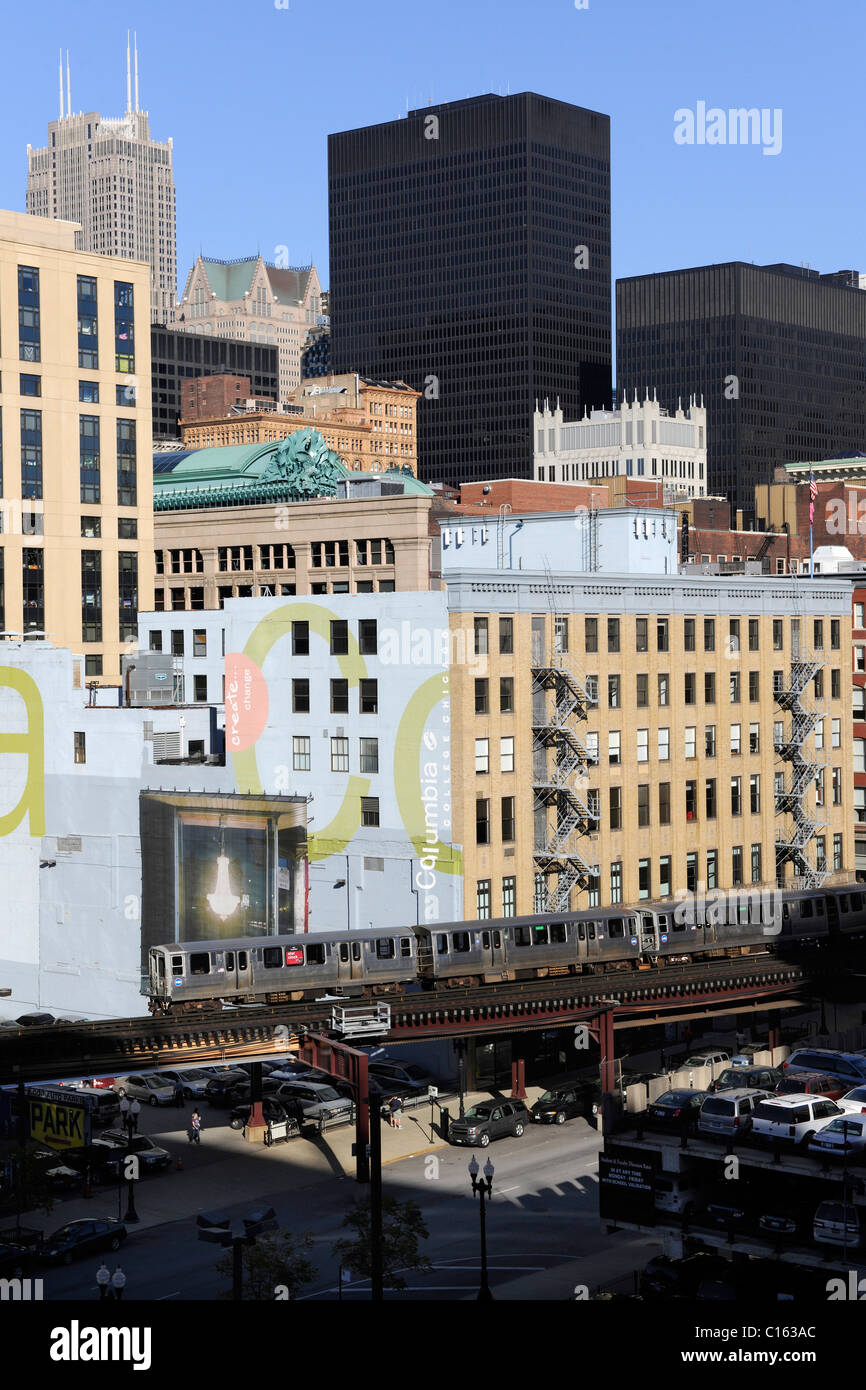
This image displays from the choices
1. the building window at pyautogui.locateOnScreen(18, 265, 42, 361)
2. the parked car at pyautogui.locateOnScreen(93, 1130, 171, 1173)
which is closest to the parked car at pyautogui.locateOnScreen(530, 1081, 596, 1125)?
the parked car at pyautogui.locateOnScreen(93, 1130, 171, 1173)

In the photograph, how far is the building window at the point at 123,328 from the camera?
112500 millimetres

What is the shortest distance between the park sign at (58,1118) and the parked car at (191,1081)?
12.5 m

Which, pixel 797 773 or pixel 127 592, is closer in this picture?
pixel 797 773

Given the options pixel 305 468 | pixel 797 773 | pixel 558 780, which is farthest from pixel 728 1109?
pixel 305 468

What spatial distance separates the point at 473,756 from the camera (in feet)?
229

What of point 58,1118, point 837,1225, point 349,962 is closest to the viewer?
point 837,1225

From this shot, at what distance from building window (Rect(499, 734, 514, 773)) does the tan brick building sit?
0.09 meters

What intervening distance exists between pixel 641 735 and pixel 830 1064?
24297mm

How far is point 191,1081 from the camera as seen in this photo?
226 ft

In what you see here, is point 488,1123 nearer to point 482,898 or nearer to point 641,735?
point 482,898

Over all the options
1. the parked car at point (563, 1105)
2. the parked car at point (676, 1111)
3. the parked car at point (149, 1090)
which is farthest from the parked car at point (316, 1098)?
the parked car at point (676, 1111)

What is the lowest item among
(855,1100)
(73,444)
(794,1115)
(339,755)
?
(855,1100)
